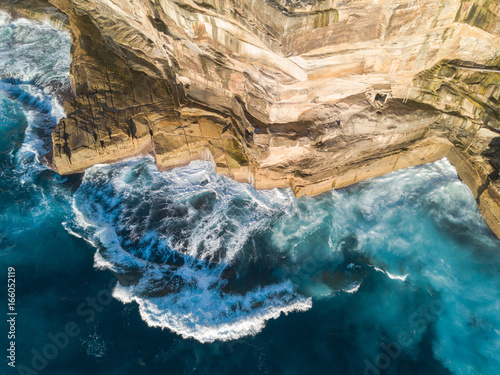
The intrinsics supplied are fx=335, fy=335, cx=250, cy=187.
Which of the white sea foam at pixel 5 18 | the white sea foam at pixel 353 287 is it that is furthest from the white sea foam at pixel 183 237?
the white sea foam at pixel 5 18

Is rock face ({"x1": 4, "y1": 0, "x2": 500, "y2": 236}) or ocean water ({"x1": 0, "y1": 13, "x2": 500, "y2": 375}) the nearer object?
rock face ({"x1": 4, "y1": 0, "x2": 500, "y2": 236})

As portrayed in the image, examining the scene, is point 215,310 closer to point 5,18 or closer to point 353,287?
point 353,287

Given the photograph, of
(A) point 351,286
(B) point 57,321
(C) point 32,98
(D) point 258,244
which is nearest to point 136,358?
(B) point 57,321

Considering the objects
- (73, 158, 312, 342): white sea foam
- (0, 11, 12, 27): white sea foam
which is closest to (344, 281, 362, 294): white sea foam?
(73, 158, 312, 342): white sea foam

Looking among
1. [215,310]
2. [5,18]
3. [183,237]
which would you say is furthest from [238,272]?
[5,18]

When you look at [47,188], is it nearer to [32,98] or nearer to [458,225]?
[32,98]

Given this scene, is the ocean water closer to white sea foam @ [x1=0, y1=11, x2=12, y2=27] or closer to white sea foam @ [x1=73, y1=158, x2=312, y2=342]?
white sea foam @ [x1=73, y1=158, x2=312, y2=342]
